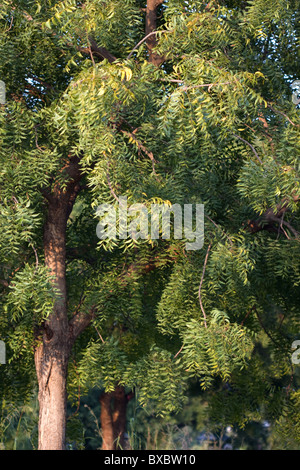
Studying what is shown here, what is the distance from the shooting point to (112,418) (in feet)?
60.3

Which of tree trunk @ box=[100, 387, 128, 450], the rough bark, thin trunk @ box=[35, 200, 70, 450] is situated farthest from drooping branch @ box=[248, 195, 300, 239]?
tree trunk @ box=[100, 387, 128, 450]

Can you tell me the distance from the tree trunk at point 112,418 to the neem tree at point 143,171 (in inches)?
308

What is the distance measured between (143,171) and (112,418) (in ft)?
43.1

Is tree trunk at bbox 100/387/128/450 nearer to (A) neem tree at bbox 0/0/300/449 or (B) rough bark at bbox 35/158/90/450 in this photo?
(B) rough bark at bbox 35/158/90/450

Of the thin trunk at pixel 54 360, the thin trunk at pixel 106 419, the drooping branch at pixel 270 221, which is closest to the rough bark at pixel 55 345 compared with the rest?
the thin trunk at pixel 54 360

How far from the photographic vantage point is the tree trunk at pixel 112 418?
1717 cm

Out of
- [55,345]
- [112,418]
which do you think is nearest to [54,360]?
[55,345]

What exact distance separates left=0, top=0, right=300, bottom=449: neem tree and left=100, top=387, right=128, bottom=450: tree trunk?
7.83m

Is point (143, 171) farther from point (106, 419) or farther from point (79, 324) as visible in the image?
point (106, 419)

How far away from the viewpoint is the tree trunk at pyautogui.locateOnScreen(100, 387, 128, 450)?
56.3ft

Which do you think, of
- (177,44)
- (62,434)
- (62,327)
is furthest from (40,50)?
(62,434)

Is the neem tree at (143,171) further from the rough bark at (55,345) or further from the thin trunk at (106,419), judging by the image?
the thin trunk at (106,419)

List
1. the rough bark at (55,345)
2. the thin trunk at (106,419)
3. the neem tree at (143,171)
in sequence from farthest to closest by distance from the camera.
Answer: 1. the thin trunk at (106,419)
2. the rough bark at (55,345)
3. the neem tree at (143,171)
